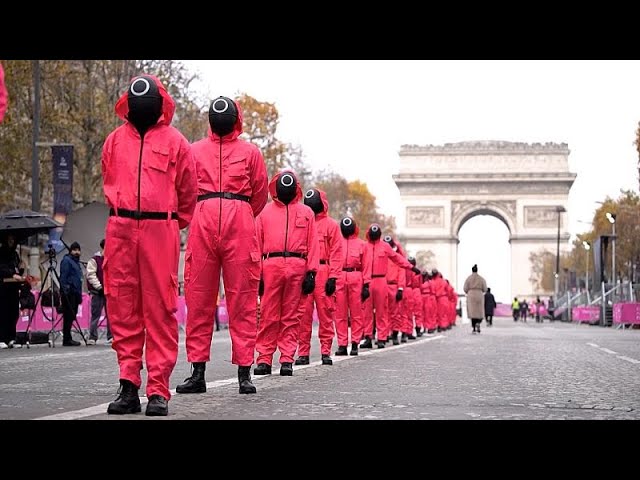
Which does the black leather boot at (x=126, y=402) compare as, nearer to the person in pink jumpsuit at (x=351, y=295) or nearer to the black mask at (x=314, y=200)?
the black mask at (x=314, y=200)

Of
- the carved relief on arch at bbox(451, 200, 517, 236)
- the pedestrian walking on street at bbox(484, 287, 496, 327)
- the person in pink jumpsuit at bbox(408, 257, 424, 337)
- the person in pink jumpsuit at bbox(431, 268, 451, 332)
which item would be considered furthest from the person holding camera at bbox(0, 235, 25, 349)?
the carved relief on arch at bbox(451, 200, 517, 236)

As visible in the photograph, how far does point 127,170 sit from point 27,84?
2886cm

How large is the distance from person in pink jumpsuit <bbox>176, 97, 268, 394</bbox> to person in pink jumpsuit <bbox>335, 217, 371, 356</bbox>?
6.96 m


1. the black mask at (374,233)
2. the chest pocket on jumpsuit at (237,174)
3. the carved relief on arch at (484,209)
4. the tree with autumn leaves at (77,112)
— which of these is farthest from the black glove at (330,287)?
the carved relief on arch at (484,209)

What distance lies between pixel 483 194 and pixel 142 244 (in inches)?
3403

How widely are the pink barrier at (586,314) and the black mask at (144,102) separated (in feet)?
148

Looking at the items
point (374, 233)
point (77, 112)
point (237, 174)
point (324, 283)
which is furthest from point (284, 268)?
point (77, 112)

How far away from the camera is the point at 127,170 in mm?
7449

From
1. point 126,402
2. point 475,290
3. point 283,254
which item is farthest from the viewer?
point 475,290

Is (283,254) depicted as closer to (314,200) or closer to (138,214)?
(314,200)

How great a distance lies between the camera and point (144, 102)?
7.42 m
